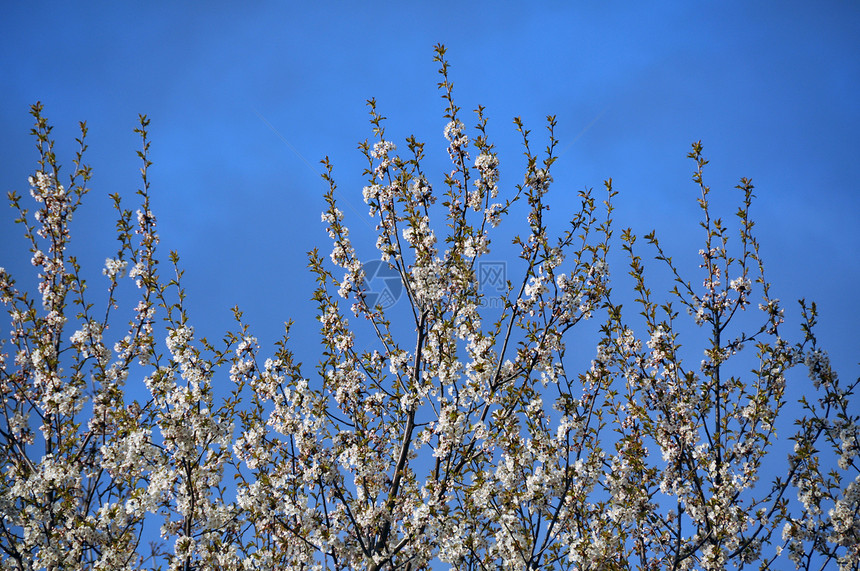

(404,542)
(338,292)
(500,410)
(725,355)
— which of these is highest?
(338,292)

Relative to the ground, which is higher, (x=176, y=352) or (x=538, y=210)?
(x=538, y=210)

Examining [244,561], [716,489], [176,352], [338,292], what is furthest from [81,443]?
[716,489]

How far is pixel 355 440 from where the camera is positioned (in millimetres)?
6738

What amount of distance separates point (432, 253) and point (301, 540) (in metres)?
3.34

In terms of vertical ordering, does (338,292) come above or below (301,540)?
above

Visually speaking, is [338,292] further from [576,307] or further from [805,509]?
[805,509]

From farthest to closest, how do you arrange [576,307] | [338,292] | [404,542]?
[338,292], [576,307], [404,542]

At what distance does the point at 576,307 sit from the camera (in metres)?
6.69

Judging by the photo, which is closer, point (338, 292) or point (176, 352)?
point (176, 352)

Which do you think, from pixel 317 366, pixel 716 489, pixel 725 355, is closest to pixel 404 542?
pixel 317 366

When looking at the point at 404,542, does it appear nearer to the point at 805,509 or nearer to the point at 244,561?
the point at 244,561

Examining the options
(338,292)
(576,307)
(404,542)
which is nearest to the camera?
(404,542)

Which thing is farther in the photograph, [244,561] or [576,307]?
[576,307]

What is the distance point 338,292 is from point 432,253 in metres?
1.21
